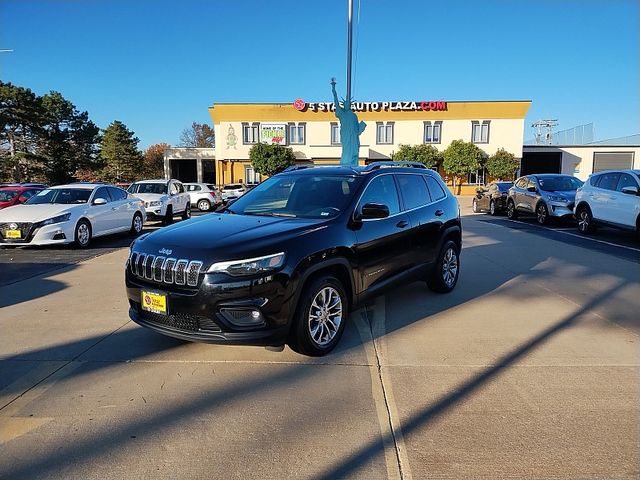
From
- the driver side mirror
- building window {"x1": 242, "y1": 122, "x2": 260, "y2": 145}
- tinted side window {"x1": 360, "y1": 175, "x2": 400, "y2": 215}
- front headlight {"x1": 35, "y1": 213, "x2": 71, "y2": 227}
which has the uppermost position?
building window {"x1": 242, "y1": 122, "x2": 260, "y2": 145}

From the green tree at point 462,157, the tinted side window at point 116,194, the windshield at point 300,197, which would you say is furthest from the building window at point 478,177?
the windshield at point 300,197

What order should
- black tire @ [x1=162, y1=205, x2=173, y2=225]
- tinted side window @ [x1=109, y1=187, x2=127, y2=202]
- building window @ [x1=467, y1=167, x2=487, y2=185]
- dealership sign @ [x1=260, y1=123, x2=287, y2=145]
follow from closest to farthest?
tinted side window @ [x1=109, y1=187, x2=127, y2=202], black tire @ [x1=162, y1=205, x2=173, y2=225], dealership sign @ [x1=260, y1=123, x2=287, y2=145], building window @ [x1=467, y1=167, x2=487, y2=185]

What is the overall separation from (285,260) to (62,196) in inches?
373

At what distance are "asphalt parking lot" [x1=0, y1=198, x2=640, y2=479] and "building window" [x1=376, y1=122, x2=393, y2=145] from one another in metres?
39.5

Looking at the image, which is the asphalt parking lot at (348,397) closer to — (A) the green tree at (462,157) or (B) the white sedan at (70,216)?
(B) the white sedan at (70,216)

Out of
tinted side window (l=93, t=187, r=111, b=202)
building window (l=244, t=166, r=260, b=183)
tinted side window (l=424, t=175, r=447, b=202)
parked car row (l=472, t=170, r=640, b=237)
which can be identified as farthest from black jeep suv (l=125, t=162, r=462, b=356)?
building window (l=244, t=166, r=260, b=183)

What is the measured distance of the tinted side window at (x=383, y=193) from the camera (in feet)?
15.7

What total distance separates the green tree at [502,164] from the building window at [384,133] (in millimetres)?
9490

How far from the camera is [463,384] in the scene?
3.56m

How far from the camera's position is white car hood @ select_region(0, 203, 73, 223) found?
31.6 feet

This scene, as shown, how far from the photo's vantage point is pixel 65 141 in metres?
45.1

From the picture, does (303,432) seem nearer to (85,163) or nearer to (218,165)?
(218,165)

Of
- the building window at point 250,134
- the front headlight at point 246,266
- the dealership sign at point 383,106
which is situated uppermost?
the dealership sign at point 383,106

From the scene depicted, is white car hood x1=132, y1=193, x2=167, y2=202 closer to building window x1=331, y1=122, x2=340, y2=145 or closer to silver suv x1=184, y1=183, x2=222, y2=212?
silver suv x1=184, y1=183, x2=222, y2=212
